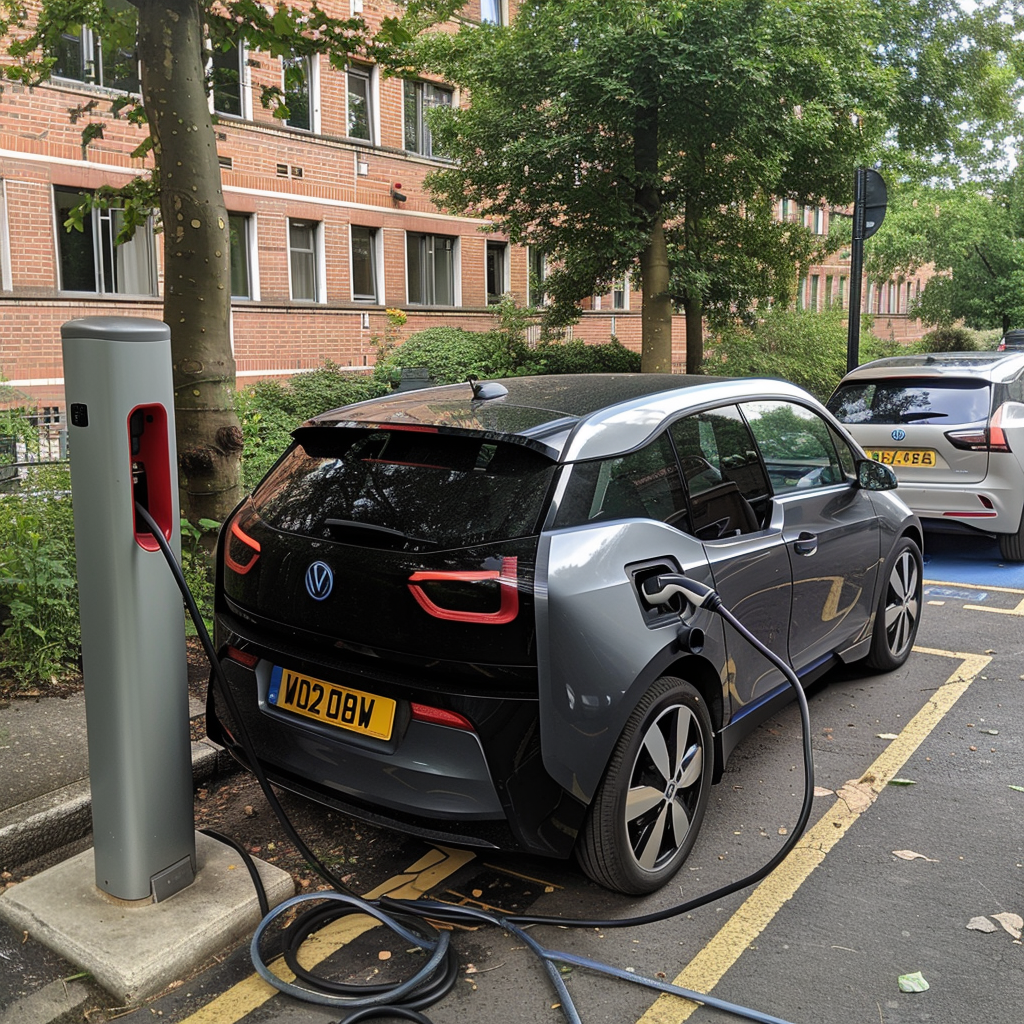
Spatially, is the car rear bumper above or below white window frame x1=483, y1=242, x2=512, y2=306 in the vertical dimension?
below

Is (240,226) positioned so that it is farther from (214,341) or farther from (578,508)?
(578,508)

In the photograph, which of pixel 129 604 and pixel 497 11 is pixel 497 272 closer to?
pixel 497 11

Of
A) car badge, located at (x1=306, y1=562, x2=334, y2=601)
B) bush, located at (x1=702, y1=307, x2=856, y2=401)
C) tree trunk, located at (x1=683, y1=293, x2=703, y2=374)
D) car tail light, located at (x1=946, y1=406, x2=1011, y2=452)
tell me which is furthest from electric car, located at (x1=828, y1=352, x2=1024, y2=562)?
bush, located at (x1=702, y1=307, x2=856, y2=401)

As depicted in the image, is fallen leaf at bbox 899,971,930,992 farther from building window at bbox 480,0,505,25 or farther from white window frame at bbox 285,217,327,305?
building window at bbox 480,0,505,25

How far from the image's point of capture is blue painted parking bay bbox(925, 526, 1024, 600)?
26.9ft

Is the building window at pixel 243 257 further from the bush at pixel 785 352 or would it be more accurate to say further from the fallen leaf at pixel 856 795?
the fallen leaf at pixel 856 795

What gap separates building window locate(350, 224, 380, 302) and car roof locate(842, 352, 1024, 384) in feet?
52.7

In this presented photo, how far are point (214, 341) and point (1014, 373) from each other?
6.33m

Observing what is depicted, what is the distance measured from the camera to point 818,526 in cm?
468

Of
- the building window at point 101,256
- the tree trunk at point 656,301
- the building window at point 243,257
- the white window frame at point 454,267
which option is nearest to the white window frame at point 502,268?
the white window frame at point 454,267

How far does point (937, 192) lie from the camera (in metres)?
31.7

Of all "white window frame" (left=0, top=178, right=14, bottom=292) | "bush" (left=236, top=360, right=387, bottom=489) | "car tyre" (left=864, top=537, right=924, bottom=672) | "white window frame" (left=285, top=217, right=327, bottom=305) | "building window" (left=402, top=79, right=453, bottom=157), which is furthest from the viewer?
"building window" (left=402, top=79, right=453, bottom=157)

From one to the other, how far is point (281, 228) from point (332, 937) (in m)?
19.9

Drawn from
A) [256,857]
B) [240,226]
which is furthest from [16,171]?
[256,857]
